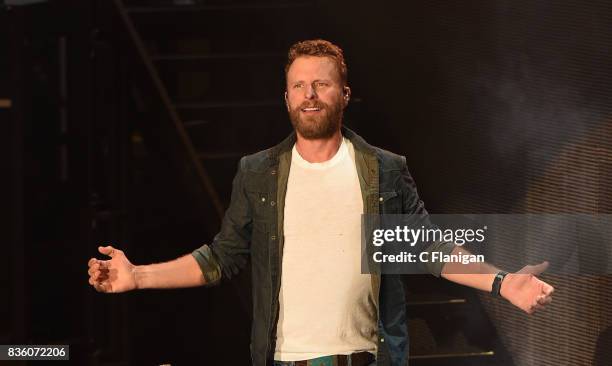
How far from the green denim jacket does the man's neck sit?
0.06m

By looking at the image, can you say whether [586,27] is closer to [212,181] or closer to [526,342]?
[526,342]

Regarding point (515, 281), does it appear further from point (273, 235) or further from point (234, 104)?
point (234, 104)

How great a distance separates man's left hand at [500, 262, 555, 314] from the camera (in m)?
2.57

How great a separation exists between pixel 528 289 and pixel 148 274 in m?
1.10

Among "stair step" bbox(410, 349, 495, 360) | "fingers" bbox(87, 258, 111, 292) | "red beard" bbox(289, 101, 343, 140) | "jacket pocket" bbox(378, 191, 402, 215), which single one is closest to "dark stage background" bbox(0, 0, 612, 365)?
"stair step" bbox(410, 349, 495, 360)

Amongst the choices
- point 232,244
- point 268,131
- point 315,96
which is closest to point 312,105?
point 315,96

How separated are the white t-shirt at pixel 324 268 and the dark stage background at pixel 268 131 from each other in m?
1.13

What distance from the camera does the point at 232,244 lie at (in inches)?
112

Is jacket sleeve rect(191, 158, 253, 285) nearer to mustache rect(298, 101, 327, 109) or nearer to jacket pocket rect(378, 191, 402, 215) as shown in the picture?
mustache rect(298, 101, 327, 109)

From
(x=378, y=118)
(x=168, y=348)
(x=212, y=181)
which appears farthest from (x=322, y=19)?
(x=168, y=348)

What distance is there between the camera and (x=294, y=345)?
105 inches

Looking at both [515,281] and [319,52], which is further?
[319,52]

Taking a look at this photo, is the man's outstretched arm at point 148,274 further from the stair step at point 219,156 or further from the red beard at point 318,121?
the stair step at point 219,156

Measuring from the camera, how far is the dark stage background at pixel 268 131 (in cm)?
372
